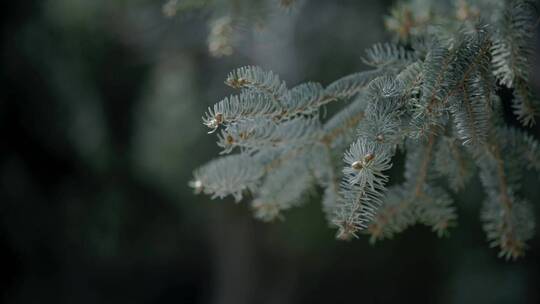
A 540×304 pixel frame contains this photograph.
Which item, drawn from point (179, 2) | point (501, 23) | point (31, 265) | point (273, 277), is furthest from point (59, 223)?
point (501, 23)

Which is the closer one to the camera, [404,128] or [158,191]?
[404,128]

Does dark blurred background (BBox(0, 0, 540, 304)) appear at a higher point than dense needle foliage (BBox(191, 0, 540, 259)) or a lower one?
higher

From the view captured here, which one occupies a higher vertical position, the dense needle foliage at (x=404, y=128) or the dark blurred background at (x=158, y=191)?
the dark blurred background at (x=158, y=191)

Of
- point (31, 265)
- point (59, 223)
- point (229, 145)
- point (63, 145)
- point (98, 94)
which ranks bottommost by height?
point (229, 145)

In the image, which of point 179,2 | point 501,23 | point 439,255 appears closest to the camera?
point 501,23

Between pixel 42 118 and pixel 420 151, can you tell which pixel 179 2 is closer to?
pixel 420 151

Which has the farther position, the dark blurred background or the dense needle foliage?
the dark blurred background

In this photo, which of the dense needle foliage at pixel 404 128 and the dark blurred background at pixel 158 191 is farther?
the dark blurred background at pixel 158 191

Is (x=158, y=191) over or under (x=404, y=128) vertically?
over
